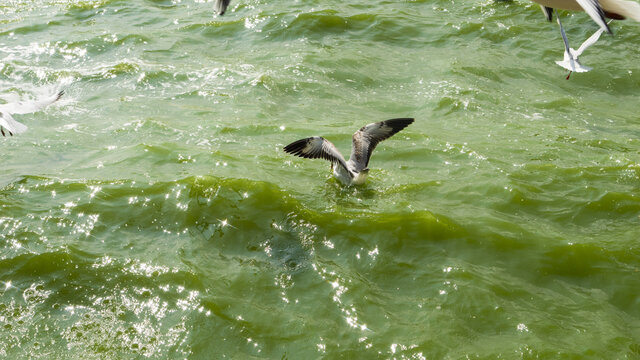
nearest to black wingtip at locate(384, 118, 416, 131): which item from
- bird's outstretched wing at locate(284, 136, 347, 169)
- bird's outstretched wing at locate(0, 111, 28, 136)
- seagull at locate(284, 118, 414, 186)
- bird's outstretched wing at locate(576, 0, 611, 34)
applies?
seagull at locate(284, 118, 414, 186)

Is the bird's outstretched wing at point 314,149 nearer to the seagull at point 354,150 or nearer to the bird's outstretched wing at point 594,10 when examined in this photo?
the seagull at point 354,150

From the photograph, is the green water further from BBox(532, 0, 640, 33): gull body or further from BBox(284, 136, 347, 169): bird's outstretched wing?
BBox(532, 0, 640, 33): gull body

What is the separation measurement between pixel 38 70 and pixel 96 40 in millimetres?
1277

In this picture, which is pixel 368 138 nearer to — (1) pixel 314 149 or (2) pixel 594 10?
(1) pixel 314 149

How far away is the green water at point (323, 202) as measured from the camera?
13.2ft

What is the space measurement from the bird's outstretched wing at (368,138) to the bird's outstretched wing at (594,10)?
14.4 feet

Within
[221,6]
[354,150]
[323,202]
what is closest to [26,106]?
[323,202]

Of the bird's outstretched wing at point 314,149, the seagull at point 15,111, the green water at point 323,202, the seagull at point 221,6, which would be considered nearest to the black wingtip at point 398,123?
the green water at point 323,202

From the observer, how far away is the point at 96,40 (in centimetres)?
1022

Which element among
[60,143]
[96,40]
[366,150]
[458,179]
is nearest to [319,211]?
[366,150]

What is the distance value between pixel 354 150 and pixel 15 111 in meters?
2.75

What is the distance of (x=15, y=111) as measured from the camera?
16.9 feet

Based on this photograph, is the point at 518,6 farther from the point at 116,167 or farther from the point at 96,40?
the point at 116,167

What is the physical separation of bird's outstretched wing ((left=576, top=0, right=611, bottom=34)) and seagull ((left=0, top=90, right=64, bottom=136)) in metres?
4.36
